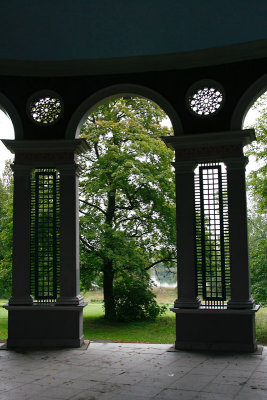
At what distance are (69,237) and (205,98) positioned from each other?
542cm

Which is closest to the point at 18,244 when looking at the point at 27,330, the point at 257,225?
the point at 27,330

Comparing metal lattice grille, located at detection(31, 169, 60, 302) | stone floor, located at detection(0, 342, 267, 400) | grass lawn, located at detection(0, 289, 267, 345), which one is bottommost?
grass lawn, located at detection(0, 289, 267, 345)

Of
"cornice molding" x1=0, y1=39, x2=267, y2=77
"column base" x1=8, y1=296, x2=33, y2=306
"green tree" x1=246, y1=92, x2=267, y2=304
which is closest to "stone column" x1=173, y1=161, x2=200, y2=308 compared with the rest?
"cornice molding" x1=0, y1=39, x2=267, y2=77

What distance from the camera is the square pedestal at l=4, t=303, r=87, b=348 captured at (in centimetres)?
1205

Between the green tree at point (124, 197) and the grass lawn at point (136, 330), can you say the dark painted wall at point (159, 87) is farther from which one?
the grass lawn at point (136, 330)

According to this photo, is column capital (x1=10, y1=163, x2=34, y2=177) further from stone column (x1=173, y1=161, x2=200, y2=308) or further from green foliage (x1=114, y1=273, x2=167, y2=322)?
green foliage (x1=114, y1=273, x2=167, y2=322)

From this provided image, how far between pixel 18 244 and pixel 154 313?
9975 mm

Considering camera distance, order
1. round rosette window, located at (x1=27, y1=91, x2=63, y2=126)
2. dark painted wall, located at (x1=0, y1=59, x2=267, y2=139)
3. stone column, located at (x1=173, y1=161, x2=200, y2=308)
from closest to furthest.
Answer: stone column, located at (x1=173, y1=161, x2=200, y2=308)
dark painted wall, located at (x1=0, y1=59, x2=267, y2=139)
round rosette window, located at (x1=27, y1=91, x2=63, y2=126)

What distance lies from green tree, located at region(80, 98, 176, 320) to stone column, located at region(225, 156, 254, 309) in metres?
7.82

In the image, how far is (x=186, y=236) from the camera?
39.8 ft

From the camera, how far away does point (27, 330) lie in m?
12.2

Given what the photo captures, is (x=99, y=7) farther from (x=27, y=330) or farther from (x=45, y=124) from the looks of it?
(x=27, y=330)

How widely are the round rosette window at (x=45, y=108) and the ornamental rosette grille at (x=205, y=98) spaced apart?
3.81 meters

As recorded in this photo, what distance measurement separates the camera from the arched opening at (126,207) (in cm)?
1961
